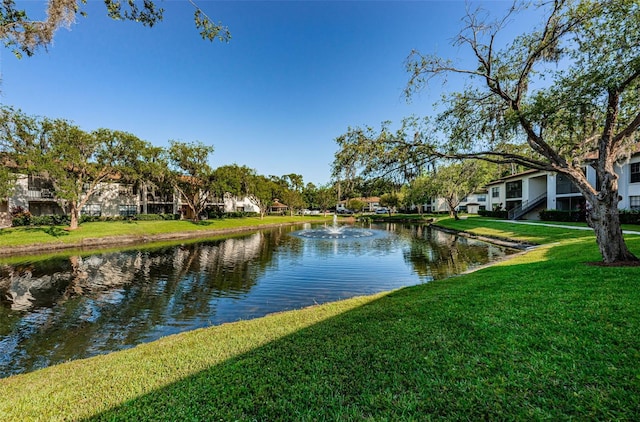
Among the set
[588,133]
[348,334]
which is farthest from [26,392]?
[588,133]

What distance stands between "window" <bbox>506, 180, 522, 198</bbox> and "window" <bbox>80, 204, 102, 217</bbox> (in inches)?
2246

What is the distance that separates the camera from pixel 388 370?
3592 millimetres

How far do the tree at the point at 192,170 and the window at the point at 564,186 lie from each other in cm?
4264

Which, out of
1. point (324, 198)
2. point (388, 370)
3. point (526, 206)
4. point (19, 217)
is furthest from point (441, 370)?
point (324, 198)

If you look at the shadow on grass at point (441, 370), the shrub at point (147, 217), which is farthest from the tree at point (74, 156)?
the shadow on grass at point (441, 370)

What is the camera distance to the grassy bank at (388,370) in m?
2.86

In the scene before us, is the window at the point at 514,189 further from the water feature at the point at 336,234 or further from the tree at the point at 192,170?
the tree at the point at 192,170

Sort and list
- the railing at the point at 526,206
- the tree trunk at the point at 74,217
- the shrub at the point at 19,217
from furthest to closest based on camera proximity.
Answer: the railing at the point at 526,206, the shrub at the point at 19,217, the tree trunk at the point at 74,217

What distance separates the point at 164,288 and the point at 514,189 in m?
43.5

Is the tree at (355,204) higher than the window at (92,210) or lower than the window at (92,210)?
higher

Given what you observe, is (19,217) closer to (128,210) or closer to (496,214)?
(128,210)

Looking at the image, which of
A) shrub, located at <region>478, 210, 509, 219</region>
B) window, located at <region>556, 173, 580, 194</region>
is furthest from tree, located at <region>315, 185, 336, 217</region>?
window, located at <region>556, 173, 580, 194</region>

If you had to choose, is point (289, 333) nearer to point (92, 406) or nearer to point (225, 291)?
point (92, 406)

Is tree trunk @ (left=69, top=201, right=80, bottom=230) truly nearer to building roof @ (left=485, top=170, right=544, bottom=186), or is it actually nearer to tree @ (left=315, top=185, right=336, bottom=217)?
building roof @ (left=485, top=170, right=544, bottom=186)
